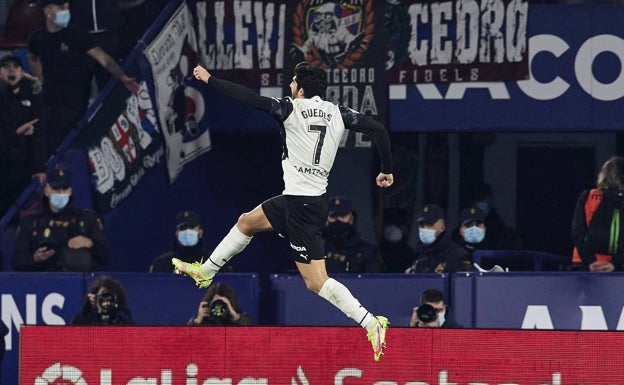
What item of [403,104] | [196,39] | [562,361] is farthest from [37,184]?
[562,361]

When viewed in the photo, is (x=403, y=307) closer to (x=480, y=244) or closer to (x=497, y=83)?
(x=480, y=244)

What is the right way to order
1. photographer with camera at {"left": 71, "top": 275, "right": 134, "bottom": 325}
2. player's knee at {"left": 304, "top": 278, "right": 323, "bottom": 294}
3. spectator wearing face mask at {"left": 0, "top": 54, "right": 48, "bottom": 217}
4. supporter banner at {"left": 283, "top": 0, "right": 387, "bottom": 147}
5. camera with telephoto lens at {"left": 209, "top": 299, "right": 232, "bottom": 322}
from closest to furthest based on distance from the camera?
player's knee at {"left": 304, "top": 278, "right": 323, "bottom": 294} < camera with telephoto lens at {"left": 209, "top": 299, "right": 232, "bottom": 322} < photographer with camera at {"left": 71, "top": 275, "right": 134, "bottom": 325} < spectator wearing face mask at {"left": 0, "top": 54, "right": 48, "bottom": 217} < supporter banner at {"left": 283, "top": 0, "right": 387, "bottom": 147}

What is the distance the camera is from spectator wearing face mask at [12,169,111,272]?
17031mm

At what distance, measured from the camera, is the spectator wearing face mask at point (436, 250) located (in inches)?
656

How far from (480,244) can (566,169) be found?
649cm

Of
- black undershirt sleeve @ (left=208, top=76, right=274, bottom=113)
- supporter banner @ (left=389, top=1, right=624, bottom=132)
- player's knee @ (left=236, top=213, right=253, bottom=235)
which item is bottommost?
player's knee @ (left=236, top=213, right=253, bottom=235)

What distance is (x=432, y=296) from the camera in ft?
50.3

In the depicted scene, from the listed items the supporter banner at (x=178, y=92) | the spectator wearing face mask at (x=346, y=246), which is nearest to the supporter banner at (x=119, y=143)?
the supporter banner at (x=178, y=92)

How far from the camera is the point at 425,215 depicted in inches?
663

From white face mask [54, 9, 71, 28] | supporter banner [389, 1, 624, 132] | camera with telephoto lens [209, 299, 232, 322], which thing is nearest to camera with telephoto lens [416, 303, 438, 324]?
camera with telephoto lens [209, 299, 232, 322]

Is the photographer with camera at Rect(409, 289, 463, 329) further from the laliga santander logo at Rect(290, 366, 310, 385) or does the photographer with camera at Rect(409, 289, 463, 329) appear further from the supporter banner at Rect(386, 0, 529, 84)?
the supporter banner at Rect(386, 0, 529, 84)

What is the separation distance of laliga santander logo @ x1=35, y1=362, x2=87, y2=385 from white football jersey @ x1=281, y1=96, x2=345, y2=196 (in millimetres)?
2086

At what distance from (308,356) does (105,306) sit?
9.76ft

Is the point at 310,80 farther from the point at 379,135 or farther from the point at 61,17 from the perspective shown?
the point at 61,17
